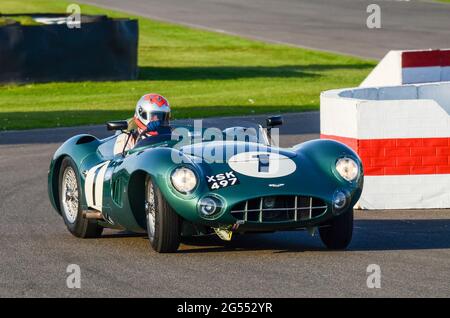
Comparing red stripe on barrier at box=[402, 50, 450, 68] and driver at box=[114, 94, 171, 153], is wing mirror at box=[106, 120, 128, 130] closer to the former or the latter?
driver at box=[114, 94, 171, 153]

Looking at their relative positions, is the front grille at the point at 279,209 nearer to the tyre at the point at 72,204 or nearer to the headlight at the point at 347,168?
the headlight at the point at 347,168

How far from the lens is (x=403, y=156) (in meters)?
12.1

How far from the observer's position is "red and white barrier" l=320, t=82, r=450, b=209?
12.0m

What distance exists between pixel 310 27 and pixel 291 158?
3008 cm

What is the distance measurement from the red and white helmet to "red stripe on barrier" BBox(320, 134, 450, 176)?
2.31 meters

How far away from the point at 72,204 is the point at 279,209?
2.62 meters

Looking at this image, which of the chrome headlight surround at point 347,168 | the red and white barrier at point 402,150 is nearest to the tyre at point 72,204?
the chrome headlight surround at point 347,168

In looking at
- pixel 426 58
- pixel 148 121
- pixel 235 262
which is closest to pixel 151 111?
pixel 148 121

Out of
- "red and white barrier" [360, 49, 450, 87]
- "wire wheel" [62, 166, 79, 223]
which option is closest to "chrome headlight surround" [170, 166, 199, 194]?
"wire wheel" [62, 166, 79, 223]

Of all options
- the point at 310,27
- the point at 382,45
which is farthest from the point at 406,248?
the point at 310,27

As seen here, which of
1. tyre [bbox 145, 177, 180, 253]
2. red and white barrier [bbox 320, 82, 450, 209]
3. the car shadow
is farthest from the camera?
red and white barrier [bbox 320, 82, 450, 209]

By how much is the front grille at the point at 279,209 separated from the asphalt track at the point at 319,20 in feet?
78.6

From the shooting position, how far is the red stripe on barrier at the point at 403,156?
12.1 meters

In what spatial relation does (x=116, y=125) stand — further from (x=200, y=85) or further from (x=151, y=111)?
(x=200, y=85)
